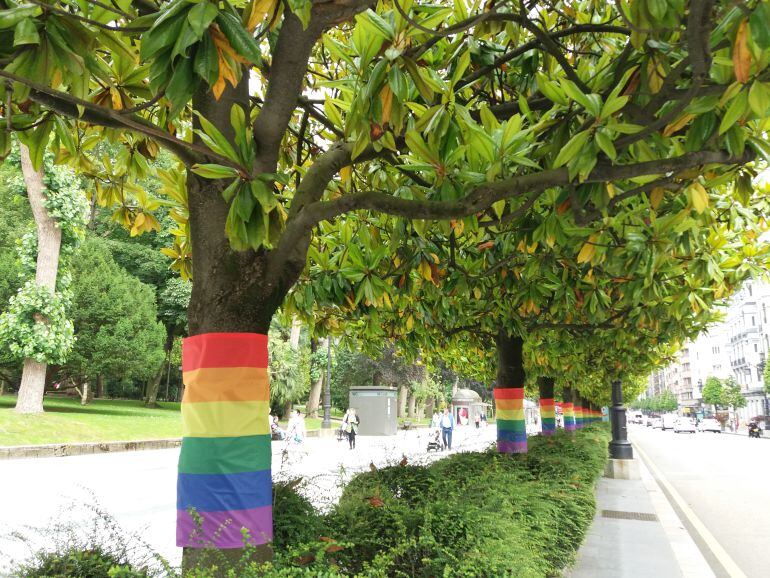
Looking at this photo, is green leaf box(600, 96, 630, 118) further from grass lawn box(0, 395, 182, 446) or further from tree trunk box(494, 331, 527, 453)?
grass lawn box(0, 395, 182, 446)

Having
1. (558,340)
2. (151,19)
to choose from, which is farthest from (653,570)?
(151,19)

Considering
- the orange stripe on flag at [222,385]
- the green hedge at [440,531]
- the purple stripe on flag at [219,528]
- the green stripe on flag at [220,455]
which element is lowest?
the green hedge at [440,531]

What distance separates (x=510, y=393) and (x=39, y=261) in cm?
2154

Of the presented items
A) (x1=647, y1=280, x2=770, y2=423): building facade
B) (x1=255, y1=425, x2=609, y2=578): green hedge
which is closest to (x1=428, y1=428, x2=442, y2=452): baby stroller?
(x1=255, y1=425, x2=609, y2=578): green hedge

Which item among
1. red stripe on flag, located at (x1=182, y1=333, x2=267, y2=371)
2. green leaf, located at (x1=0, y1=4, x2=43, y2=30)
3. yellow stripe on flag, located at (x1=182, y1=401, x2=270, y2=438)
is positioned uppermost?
green leaf, located at (x1=0, y1=4, x2=43, y2=30)

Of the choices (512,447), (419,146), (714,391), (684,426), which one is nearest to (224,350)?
(419,146)

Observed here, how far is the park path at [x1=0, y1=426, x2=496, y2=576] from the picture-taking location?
5957 mm

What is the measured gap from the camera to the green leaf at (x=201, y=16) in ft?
6.43

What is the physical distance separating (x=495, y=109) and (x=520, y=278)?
2.33 meters

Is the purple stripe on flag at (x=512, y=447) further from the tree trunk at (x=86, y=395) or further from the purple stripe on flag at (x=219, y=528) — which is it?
the tree trunk at (x=86, y=395)

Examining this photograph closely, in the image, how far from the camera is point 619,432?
17.3 m

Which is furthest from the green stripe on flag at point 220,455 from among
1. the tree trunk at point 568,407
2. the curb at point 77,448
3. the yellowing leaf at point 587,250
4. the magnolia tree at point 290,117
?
the tree trunk at point 568,407

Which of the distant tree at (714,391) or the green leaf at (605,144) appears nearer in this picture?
the green leaf at (605,144)

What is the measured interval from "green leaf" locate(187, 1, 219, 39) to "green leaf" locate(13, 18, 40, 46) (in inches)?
20.9
